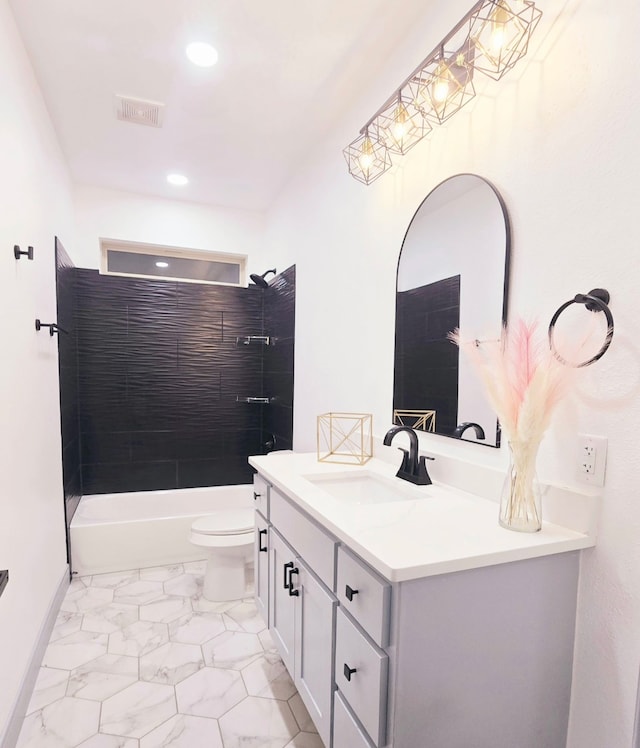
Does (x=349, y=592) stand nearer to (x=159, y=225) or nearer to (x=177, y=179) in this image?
(x=177, y=179)

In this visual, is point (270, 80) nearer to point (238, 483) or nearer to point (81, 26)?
point (81, 26)

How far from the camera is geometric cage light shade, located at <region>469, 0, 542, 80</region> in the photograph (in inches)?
45.9

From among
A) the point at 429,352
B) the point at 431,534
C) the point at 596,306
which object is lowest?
the point at 431,534

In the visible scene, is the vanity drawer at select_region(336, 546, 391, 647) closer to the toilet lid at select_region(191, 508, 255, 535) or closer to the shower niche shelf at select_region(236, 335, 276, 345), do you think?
the toilet lid at select_region(191, 508, 255, 535)

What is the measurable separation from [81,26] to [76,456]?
259cm

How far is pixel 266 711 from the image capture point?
5.41 ft

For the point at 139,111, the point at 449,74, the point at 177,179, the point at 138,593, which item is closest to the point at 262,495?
the point at 138,593

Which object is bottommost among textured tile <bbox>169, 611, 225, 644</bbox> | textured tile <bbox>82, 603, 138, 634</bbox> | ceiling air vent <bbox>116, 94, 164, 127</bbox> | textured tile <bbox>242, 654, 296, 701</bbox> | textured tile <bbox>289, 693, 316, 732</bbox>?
textured tile <bbox>82, 603, 138, 634</bbox>

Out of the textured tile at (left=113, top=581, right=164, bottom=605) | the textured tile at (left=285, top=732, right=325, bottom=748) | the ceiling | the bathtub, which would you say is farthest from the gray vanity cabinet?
the ceiling

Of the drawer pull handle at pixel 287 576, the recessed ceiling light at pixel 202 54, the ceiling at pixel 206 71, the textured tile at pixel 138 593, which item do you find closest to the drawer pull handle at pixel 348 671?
the drawer pull handle at pixel 287 576

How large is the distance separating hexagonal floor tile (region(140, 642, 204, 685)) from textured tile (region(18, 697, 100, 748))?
23 cm

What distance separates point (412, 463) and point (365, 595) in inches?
24.6

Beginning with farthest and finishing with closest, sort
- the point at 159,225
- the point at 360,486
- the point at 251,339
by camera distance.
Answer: the point at 251,339
the point at 159,225
the point at 360,486

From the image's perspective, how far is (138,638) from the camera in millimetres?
2092
